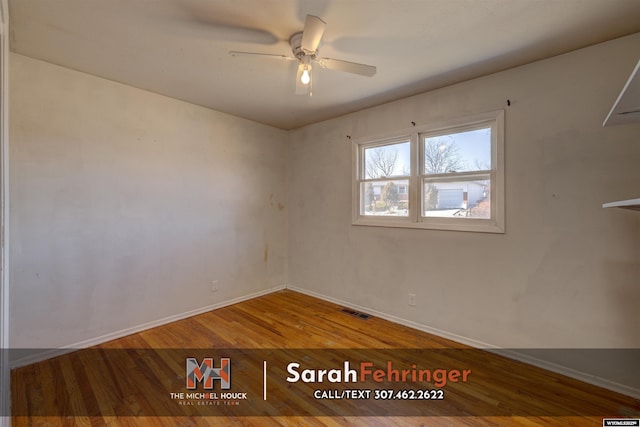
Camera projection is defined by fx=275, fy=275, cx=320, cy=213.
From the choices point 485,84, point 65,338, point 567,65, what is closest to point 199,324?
point 65,338

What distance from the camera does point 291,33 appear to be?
1989mm

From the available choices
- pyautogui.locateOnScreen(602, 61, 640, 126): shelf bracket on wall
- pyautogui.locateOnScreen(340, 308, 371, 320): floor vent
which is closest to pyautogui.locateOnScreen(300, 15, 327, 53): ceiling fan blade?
pyautogui.locateOnScreen(602, 61, 640, 126): shelf bracket on wall

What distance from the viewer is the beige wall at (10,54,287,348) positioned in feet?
7.58

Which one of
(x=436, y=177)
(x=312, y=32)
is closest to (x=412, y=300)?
(x=436, y=177)

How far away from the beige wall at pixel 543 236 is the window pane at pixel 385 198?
0.29 m

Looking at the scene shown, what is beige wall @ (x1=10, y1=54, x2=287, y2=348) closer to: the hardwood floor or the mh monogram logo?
the hardwood floor

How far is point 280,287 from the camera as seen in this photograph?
4.38 meters

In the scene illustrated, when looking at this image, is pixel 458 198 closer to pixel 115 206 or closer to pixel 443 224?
pixel 443 224

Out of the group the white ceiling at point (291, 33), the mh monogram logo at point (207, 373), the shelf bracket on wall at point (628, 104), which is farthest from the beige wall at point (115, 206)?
the shelf bracket on wall at point (628, 104)

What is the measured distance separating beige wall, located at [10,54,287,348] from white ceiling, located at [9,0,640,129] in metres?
0.37

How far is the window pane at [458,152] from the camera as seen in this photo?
2.65 m

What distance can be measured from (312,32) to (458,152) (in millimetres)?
1917

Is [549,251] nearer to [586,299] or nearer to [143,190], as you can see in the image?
[586,299]

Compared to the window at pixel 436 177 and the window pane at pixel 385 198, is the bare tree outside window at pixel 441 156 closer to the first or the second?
the window at pixel 436 177
